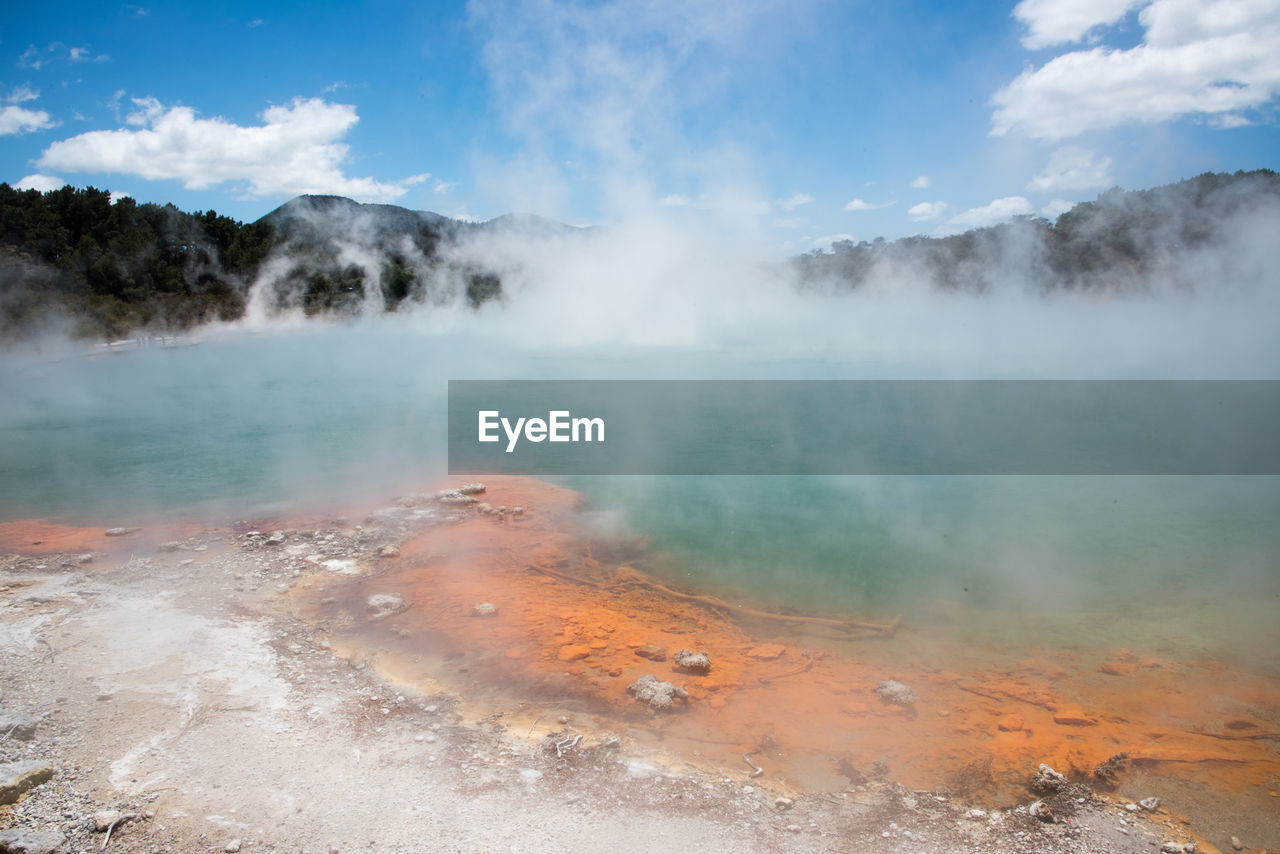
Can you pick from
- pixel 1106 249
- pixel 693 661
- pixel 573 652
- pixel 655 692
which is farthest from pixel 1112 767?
pixel 1106 249

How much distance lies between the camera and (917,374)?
52.0ft

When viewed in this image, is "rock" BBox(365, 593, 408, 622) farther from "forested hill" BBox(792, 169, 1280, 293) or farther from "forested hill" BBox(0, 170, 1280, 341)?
"forested hill" BBox(792, 169, 1280, 293)

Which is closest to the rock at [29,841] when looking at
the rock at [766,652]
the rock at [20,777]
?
the rock at [20,777]

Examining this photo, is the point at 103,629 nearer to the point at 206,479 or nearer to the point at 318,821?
the point at 318,821

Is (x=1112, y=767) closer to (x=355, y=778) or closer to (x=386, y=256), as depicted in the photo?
(x=355, y=778)

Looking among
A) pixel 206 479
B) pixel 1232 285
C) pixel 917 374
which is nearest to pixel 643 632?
pixel 206 479

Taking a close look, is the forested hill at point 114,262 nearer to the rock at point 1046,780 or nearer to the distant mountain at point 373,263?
the distant mountain at point 373,263

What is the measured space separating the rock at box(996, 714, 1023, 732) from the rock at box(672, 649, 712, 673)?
5.45 ft

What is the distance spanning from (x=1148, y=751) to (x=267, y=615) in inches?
209

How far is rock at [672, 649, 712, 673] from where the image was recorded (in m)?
4.49

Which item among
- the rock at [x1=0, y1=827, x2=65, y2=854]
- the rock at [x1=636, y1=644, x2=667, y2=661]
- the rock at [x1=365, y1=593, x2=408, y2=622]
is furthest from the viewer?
the rock at [x1=365, y1=593, x2=408, y2=622]

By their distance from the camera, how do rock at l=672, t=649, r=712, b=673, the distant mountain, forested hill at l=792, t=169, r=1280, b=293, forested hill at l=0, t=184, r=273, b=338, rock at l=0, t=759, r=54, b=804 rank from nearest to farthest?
1. rock at l=0, t=759, r=54, b=804
2. rock at l=672, t=649, r=712, b=673
3. forested hill at l=0, t=184, r=273, b=338
4. forested hill at l=792, t=169, r=1280, b=293
5. the distant mountain

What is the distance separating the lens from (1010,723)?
4.03 meters

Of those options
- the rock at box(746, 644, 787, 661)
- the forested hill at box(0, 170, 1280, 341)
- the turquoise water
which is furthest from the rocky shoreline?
the forested hill at box(0, 170, 1280, 341)
